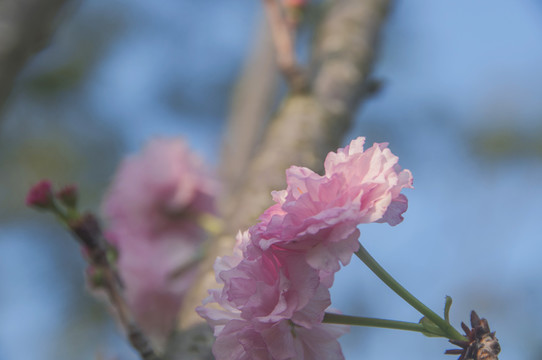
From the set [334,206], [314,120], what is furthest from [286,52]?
[334,206]

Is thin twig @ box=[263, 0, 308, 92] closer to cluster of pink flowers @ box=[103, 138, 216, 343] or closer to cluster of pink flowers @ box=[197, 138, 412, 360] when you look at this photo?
cluster of pink flowers @ box=[103, 138, 216, 343]

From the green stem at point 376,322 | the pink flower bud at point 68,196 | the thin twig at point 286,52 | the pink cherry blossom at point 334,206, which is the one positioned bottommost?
the green stem at point 376,322

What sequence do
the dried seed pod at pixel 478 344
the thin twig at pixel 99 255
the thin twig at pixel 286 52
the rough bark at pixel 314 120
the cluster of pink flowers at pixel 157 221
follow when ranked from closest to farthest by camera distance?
the dried seed pod at pixel 478 344, the thin twig at pixel 99 255, the rough bark at pixel 314 120, the thin twig at pixel 286 52, the cluster of pink flowers at pixel 157 221

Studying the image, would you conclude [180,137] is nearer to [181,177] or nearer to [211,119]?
[181,177]

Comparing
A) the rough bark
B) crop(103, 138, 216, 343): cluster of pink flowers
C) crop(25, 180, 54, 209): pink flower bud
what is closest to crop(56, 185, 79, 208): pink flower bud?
crop(25, 180, 54, 209): pink flower bud

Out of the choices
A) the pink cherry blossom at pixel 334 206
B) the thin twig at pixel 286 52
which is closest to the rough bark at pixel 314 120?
the thin twig at pixel 286 52

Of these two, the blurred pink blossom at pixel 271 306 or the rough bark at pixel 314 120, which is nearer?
the blurred pink blossom at pixel 271 306

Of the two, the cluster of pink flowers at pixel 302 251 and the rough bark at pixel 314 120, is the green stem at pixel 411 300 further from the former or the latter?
the rough bark at pixel 314 120
